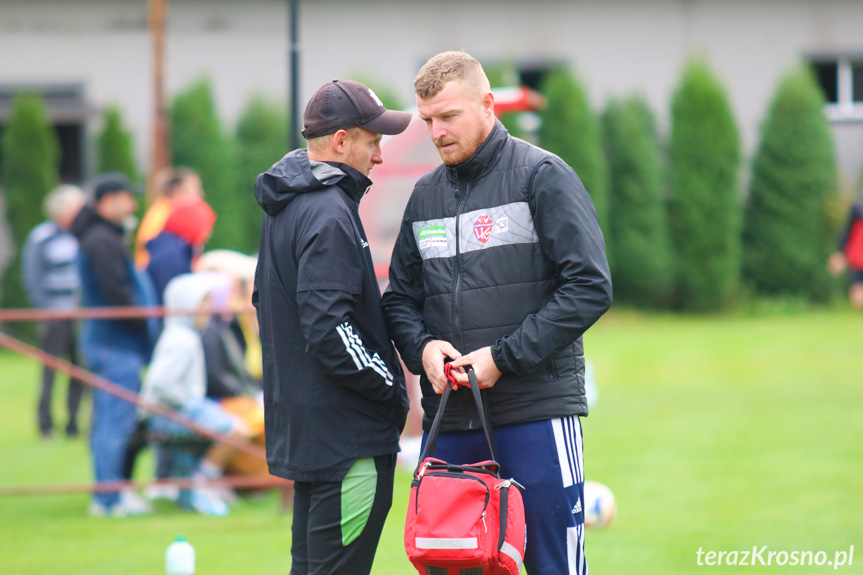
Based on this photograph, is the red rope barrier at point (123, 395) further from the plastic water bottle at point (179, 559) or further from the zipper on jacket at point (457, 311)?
the zipper on jacket at point (457, 311)

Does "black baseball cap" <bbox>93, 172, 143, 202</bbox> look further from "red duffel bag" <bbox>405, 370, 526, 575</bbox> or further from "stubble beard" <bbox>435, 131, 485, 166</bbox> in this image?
"red duffel bag" <bbox>405, 370, 526, 575</bbox>

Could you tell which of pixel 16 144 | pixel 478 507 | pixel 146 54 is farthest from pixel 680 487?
pixel 146 54

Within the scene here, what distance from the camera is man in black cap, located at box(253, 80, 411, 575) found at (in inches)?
125

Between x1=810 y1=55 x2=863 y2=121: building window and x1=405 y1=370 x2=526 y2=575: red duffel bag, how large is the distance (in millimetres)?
18250

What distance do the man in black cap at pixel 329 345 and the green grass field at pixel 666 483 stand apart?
1.96 metres

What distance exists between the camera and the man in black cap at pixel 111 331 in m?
6.85

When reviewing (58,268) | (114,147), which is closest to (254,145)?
(114,147)

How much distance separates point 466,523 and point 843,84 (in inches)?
747

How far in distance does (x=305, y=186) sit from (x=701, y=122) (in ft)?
52.8

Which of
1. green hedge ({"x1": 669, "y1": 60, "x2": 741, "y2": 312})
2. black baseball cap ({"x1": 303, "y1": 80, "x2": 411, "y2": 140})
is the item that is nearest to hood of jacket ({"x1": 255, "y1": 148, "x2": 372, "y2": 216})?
black baseball cap ({"x1": 303, "y1": 80, "x2": 411, "y2": 140})

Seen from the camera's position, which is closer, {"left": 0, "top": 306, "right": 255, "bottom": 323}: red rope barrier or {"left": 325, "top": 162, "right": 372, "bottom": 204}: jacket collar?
{"left": 325, "top": 162, "right": 372, "bottom": 204}: jacket collar

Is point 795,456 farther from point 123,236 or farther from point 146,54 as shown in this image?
point 146,54

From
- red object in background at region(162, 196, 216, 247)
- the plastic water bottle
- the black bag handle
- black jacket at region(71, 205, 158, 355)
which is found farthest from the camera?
red object in background at region(162, 196, 216, 247)

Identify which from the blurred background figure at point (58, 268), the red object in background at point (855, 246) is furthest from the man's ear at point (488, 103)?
the red object in background at point (855, 246)
